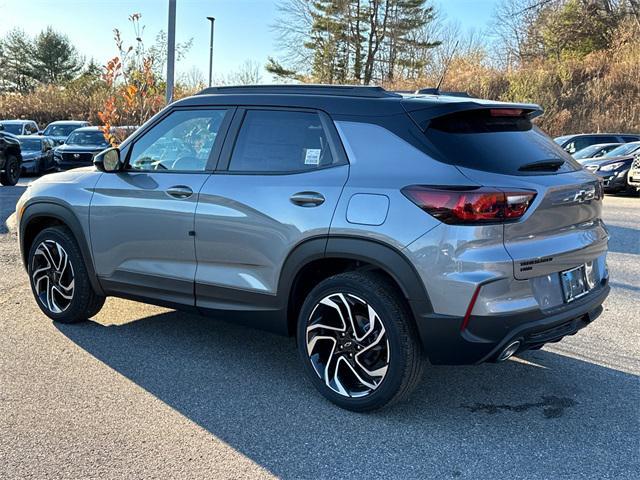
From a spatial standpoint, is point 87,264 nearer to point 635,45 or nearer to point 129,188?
point 129,188

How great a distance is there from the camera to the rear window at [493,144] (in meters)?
3.16

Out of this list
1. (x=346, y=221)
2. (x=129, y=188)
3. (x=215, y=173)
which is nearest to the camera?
(x=346, y=221)

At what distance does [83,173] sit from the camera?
472 centimetres

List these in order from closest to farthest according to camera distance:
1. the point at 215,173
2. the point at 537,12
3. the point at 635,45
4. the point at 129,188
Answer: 1. the point at 215,173
2. the point at 129,188
3. the point at 635,45
4. the point at 537,12

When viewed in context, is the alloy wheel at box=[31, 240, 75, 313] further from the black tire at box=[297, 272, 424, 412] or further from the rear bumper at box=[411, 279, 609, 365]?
the rear bumper at box=[411, 279, 609, 365]

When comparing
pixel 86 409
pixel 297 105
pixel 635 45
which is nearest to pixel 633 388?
pixel 297 105

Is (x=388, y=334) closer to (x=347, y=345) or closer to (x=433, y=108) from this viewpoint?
(x=347, y=345)

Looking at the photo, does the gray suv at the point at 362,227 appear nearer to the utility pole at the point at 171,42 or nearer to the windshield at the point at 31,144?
the utility pole at the point at 171,42

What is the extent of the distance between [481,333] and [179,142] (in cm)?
247

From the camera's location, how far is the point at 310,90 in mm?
3807

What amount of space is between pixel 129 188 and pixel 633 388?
3.55 m

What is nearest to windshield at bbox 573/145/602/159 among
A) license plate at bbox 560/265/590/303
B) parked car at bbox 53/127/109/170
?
parked car at bbox 53/127/109/170

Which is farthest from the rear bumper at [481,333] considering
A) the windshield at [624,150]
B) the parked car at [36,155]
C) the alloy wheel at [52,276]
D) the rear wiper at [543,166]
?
the parked car at [36,155]

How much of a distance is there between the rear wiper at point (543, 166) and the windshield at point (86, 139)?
18211 mm
